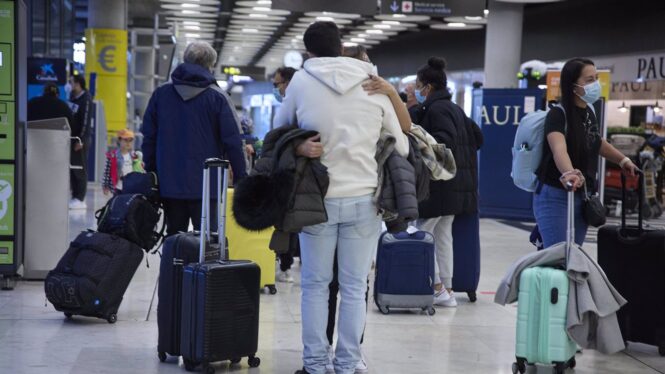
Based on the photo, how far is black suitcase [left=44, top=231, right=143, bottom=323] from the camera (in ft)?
18.5

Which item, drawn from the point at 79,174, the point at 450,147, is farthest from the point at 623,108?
the point at 450,147

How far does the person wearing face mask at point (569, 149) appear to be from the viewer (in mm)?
5156

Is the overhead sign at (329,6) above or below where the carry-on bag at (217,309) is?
above

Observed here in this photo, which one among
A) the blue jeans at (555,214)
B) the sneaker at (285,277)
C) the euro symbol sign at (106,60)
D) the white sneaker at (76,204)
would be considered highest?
the euro symbol sign at (106,60)

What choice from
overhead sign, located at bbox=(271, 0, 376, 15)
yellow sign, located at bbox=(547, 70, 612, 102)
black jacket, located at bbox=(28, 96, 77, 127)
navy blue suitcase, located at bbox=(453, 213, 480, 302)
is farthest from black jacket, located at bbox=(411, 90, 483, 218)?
overhead sign, located at bbox=(271, 0, 376, 15)

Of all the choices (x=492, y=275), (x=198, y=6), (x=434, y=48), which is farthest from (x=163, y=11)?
(x=492, y=275)

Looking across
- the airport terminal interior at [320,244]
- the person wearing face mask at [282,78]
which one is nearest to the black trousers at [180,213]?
the airport terminal interior at [320,244]

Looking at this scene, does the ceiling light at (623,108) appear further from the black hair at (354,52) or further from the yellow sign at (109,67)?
the black hair at (354,52)

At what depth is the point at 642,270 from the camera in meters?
5.36

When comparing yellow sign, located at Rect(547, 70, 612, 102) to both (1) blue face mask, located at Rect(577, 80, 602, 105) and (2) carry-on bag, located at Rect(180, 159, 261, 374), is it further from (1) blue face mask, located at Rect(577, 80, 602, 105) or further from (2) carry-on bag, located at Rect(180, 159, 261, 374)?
(2) carry-on bag, located at Rect(180, 159, 261, 374)

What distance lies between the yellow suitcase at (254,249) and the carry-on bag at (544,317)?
8.60ft

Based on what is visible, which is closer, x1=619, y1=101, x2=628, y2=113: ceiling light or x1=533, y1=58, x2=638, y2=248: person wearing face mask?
x1=533, y1=58, x2=638, y2=248: person wearing face mask

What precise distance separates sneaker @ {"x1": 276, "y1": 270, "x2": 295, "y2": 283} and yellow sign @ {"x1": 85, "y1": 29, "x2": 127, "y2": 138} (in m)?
13.3

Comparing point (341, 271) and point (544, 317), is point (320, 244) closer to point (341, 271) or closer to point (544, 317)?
point (341, 271)
